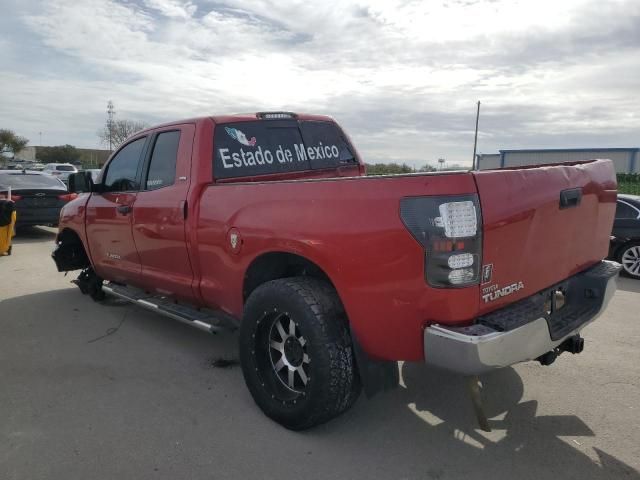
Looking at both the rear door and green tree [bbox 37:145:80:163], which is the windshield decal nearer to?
the rear door

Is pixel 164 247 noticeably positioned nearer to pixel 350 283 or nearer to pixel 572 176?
pixel 350 283

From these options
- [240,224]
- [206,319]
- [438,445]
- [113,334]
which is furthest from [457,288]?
[113,334]

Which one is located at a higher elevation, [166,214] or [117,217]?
[166,214]

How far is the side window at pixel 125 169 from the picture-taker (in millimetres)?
4852

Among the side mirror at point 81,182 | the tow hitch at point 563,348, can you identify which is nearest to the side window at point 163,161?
the side mirror at point 81,182

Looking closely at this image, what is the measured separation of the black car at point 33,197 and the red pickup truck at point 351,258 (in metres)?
7.71

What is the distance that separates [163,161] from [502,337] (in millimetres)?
3197

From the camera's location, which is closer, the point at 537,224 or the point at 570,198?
the point at 537,224

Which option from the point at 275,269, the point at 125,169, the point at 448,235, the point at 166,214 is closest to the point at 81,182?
the point at 125,169

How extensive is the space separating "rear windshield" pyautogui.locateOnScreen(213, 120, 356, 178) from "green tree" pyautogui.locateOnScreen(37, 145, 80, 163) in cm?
7765

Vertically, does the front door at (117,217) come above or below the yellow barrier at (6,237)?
above

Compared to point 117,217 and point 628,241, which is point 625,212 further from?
point 117,217

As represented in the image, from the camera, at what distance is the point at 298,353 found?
320cm

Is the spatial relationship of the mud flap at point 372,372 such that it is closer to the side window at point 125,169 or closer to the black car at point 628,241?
the side window at point 125,169
